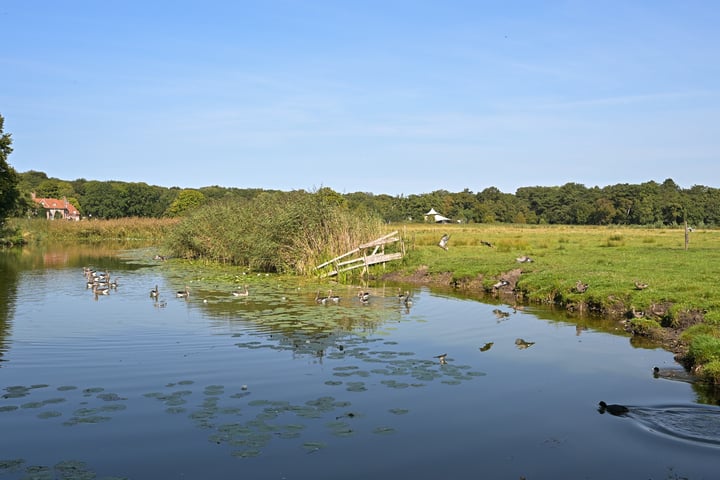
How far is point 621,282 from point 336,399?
14.1 metres

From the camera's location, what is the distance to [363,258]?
3153 centimetres

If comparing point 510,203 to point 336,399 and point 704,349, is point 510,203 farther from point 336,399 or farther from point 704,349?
point 336,399

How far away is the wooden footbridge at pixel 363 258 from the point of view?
31.2 metres

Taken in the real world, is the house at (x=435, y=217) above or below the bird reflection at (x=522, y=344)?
above

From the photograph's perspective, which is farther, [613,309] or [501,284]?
[501,284]

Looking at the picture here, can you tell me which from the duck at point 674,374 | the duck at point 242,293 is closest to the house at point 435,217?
the duck at point 242,293

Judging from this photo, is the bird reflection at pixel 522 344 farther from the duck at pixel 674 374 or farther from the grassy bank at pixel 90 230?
the grassy bank at pixel 90 230

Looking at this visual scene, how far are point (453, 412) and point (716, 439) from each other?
3.89 metres

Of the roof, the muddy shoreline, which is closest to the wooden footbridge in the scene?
the muddy shoreline

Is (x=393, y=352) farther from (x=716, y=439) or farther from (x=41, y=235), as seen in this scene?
(x=41, y=235)

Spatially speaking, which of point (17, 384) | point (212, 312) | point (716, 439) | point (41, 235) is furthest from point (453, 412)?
point (41, 235)

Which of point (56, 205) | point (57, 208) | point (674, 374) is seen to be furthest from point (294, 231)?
point (56, 205)

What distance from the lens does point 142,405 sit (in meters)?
10.4

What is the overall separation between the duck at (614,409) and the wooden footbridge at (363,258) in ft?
68.0
